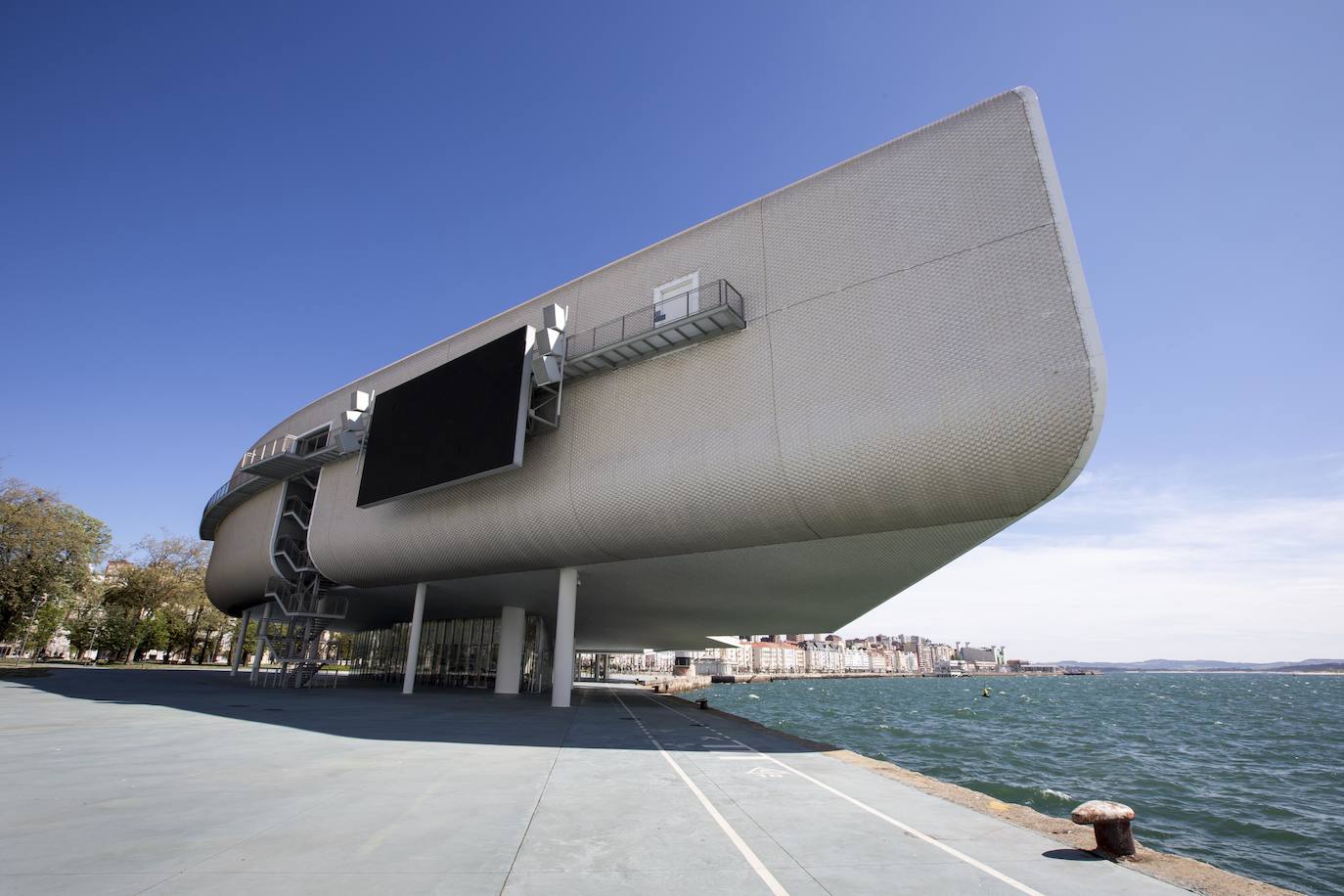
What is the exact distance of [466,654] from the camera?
4594cm

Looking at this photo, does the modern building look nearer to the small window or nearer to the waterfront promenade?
the small window

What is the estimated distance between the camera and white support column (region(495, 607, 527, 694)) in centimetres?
3728

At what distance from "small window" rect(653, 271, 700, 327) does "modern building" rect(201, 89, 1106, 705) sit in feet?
0.46

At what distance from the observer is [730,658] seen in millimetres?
199375

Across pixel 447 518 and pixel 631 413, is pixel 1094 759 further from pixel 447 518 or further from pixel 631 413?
pixel 447 518

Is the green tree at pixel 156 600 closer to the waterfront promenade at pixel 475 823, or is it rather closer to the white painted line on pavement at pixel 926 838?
the waterfront promenade at pixel 475 823

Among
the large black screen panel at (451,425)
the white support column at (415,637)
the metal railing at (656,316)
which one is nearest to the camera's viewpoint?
the metal railing at (656,316)

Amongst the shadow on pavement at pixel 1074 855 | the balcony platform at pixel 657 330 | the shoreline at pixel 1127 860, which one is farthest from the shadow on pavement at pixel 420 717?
the balcony platform at pixel 657 330

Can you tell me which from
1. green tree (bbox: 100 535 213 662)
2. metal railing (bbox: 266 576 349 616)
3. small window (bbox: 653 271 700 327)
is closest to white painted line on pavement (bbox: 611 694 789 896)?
small window (bbox: 653 271 700 327)

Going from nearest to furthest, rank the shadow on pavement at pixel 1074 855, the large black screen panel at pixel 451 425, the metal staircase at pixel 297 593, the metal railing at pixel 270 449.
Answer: the shadow on pavement at pixel 1074 855 < the large black screen panel at pixel 451 425 < the metal staircase at pixel 297 593 < the metal railing at pixel 270 449

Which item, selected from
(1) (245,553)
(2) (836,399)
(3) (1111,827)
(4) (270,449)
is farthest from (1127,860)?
(1) (245,553)

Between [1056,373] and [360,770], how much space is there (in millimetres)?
17102

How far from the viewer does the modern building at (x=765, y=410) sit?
54.4 feet

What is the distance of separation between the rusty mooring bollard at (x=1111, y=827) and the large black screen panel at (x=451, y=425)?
19.7m
